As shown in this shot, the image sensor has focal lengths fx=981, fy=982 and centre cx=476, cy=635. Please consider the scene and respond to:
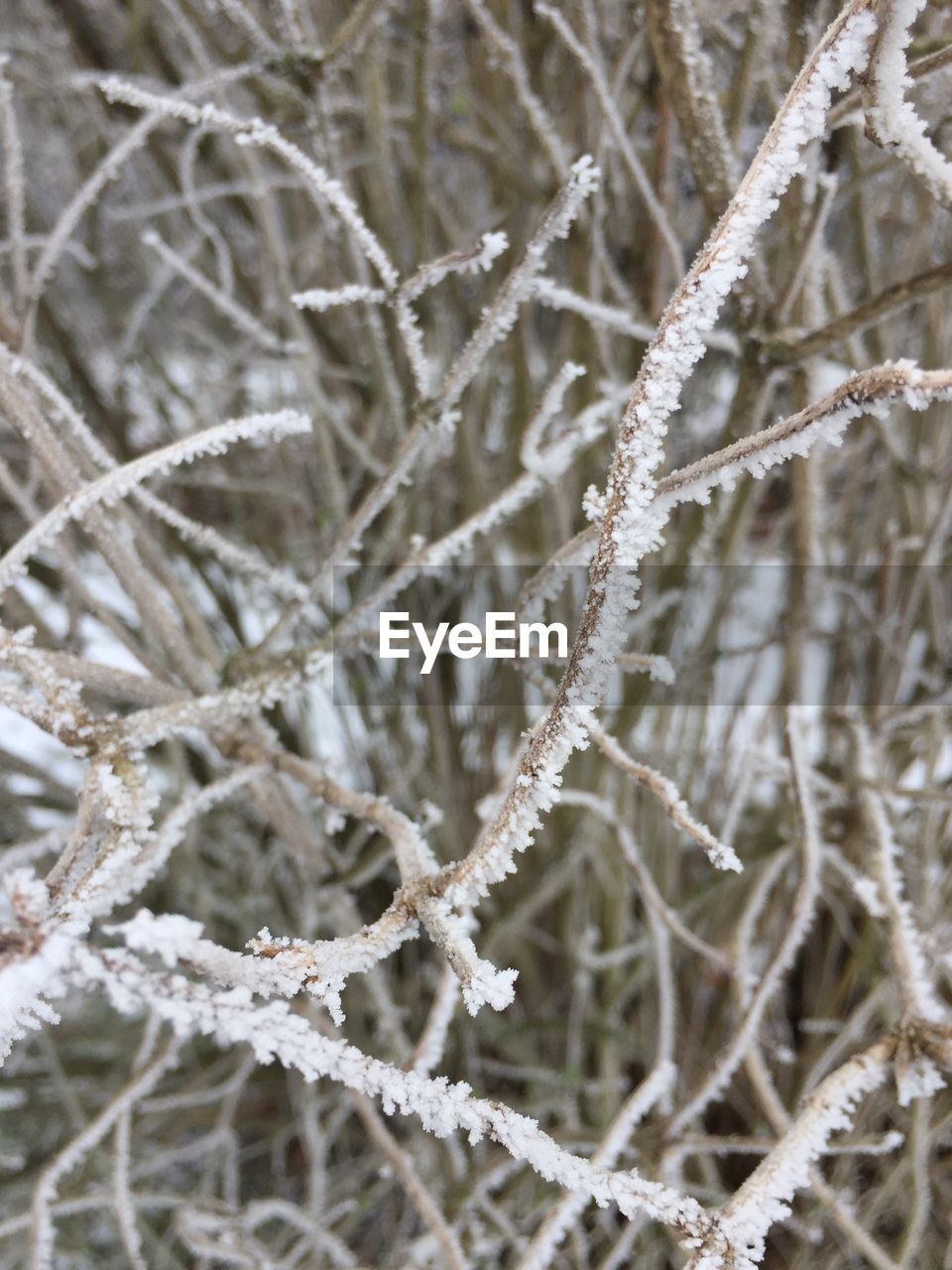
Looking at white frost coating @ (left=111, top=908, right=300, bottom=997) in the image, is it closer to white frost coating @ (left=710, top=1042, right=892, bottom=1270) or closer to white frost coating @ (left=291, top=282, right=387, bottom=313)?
white frost coating @ (left=710, top=1042, right=892, bottom=1270)

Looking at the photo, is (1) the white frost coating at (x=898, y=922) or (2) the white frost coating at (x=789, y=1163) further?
(1) the white frost coating at (x=898, y=922)

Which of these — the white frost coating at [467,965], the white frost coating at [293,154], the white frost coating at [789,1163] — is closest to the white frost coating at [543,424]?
the white frost coating at [293,154]

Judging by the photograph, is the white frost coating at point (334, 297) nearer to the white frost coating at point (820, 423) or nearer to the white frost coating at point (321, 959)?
the white frost coating at point (820, 423)

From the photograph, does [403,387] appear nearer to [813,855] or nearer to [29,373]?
[29,373]

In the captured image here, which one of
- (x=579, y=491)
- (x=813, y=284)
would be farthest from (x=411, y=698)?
(x=813, y=284)

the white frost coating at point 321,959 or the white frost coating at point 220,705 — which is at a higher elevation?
the white frost coating at point 220,705

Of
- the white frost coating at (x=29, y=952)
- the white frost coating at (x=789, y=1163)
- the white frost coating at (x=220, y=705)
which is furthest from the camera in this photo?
the white frost coating at (x=220, y=705)

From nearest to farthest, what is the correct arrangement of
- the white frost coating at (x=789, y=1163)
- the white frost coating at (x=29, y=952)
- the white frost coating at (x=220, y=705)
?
the white frost coating at (x=29, y=952)
the white frost coating at (x=789, y=1163)
the white frost coating at (x=220, y=705)

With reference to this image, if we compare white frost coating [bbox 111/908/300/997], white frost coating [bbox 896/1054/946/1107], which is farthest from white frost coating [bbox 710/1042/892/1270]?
white frost coating [bbox 111/908/300/997]

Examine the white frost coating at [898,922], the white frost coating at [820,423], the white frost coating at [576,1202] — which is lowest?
the white frost coating at [576,1202]
